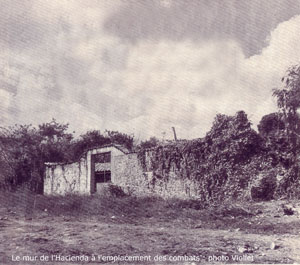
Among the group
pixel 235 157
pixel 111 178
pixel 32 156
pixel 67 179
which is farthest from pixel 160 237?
pixel 32 156

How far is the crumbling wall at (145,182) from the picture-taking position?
12.6 metres

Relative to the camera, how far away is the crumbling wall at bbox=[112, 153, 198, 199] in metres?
12.6

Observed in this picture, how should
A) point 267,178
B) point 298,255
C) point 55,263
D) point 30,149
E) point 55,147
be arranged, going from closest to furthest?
point 55,263 → point 298,255 → point 267,178 → point 30,149 → point 55,147

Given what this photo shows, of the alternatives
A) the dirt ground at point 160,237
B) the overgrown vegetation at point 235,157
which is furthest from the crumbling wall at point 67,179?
the dirt ground at point 160,237

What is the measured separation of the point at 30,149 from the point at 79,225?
1568cm

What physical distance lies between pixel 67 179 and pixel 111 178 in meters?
4.42

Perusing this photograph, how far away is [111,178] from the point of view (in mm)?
15883

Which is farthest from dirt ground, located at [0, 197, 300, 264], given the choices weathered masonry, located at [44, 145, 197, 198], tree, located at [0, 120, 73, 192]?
tree, located at [0, 120, 73, 192]

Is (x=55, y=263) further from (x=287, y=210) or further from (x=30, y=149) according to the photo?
(x=30, y=149)

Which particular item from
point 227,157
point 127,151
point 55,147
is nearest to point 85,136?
point 55,147

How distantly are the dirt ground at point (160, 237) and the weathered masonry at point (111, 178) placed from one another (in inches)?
110

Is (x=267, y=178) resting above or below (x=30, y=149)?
below

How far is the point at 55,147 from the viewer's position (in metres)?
25.0

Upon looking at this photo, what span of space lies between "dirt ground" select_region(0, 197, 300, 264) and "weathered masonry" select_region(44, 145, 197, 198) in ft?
9.13
